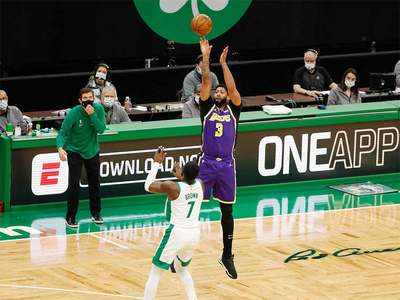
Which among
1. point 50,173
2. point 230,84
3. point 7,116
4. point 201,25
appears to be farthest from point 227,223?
point 7,116

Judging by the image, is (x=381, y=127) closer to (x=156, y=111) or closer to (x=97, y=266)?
(x=156, y=111)

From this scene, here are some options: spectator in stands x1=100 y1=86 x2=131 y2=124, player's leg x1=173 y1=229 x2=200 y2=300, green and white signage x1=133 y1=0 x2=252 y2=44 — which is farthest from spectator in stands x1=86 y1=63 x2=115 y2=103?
player's leg x1=173 y1=229 x2=200 y2=300

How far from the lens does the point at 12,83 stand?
767 inches

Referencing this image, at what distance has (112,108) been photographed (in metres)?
17.8

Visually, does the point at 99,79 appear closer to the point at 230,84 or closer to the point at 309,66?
the point at 309,66

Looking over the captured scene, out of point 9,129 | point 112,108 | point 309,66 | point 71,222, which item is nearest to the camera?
point 71,222

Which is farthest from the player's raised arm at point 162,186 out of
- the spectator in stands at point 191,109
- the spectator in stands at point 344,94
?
the spectator in stands at point 344,94

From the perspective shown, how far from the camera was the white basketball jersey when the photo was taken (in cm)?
1232

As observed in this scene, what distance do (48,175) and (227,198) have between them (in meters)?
3.73

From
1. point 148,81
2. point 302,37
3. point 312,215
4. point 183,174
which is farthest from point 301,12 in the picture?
point 183,174

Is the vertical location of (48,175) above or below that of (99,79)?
below

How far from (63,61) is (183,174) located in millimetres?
8602

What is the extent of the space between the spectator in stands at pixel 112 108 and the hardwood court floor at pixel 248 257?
5.41ft

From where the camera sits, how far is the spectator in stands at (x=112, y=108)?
1761 cm
